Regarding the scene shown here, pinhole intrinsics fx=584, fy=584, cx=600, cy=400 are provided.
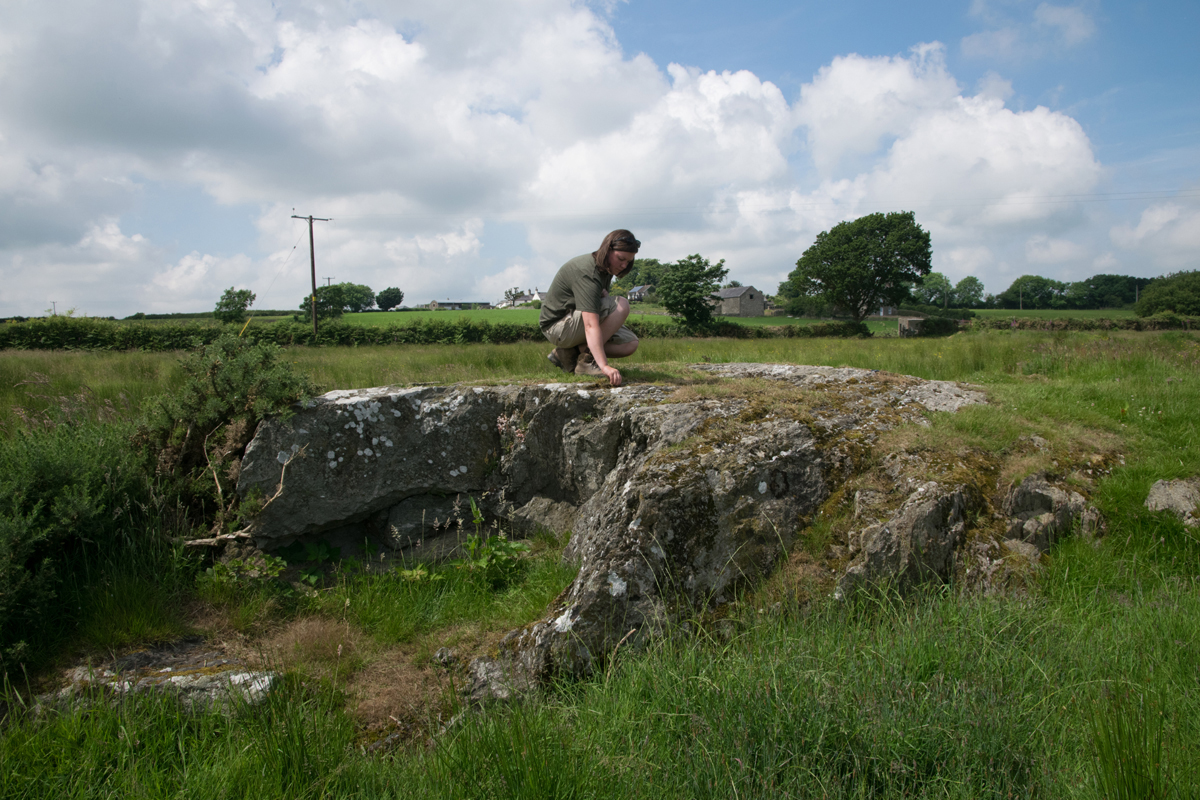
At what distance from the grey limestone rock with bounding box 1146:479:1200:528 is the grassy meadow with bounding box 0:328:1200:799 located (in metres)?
0.08

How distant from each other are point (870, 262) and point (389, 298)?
78.6 meters

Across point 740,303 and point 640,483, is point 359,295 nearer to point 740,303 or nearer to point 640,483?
point 740,303

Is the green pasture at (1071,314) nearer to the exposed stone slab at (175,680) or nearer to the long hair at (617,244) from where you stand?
the long hair at (617,244)

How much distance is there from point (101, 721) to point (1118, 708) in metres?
4.61

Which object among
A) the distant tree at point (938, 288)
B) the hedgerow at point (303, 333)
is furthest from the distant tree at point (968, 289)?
the hedgerow at point (303, 333)

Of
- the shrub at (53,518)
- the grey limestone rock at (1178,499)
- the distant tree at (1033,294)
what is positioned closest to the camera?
the shrub at (53,518)

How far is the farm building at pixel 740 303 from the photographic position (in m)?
82.4

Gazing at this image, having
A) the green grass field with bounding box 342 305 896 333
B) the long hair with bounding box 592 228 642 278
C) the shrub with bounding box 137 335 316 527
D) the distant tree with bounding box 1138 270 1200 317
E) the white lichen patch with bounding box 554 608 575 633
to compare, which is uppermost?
the distant tree with bounding box 1138 270 1200 317

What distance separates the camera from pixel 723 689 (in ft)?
7.80

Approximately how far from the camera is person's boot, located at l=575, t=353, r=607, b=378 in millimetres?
5973

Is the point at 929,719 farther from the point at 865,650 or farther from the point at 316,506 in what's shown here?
the point at 316,506

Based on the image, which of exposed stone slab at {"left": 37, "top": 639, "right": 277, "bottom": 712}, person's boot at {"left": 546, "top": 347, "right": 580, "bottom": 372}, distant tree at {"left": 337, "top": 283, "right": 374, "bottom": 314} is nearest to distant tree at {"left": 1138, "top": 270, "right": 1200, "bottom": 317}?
person's boot at {"left": 546, "top": 347, "right": 580, "bottom": 372}

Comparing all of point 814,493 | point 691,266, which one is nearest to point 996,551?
point 814,493

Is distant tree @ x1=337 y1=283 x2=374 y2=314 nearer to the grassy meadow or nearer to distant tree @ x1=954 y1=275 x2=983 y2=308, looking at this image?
the grassy meadow
